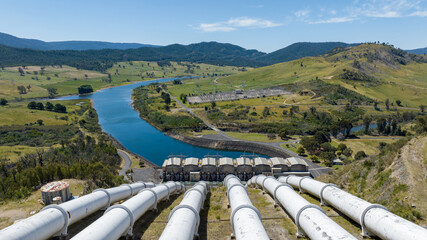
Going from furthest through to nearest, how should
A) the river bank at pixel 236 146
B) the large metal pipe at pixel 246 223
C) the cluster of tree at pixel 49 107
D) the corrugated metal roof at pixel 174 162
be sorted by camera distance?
the cluster of tree at pixel 49 107, the river bank at pixel 236 146, the corrugated metal roof at pixel 174 162, the large metal pipe at pixel 246 223

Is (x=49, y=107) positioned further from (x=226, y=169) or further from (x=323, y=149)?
(x=323, y=149)

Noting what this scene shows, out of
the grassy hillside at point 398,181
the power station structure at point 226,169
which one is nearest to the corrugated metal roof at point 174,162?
the power station structure at point 226,169

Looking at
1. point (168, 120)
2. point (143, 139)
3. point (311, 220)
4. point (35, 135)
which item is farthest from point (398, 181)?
point (35, 135)

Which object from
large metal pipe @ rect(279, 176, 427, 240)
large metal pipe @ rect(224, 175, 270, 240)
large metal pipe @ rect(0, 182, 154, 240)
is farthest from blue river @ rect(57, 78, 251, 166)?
large metal pipe @ rect(224, 175, 270, 240)

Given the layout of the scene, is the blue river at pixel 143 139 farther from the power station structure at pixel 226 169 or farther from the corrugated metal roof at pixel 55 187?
the corrugated metal roof at pixel 55 187

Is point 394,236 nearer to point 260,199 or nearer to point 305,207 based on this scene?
point 305,207

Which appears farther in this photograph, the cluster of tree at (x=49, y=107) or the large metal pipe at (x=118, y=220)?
the cluster of tree at (x=49, y=107)
